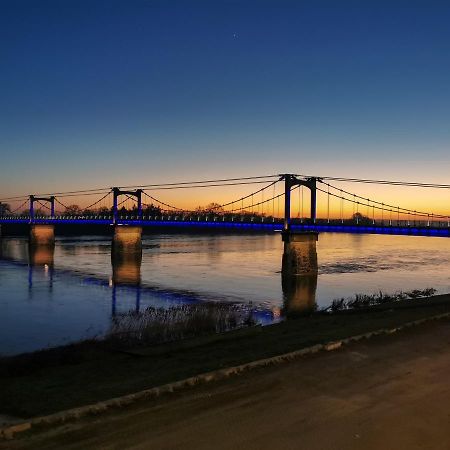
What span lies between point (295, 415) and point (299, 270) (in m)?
45.6

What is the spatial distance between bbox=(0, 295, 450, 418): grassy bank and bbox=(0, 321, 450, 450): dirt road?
0.78 m

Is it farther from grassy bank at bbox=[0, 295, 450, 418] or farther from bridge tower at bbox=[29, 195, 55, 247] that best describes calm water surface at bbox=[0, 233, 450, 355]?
bridge tower at bbox=[29, 195, 55, 247]

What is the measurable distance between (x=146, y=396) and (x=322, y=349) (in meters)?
5.18

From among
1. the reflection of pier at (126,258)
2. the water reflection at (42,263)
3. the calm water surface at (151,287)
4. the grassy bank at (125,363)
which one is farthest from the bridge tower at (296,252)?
the grassy bank at (125,363)

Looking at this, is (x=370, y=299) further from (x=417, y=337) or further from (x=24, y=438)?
(x=24, y=438)

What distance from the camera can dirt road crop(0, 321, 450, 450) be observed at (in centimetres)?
727

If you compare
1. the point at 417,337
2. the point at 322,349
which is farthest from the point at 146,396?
the point at 417,337

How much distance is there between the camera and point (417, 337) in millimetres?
14703

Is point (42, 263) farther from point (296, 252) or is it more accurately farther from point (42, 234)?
point (42, 234)

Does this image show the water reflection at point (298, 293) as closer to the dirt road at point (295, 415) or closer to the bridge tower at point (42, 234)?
the dirt road at point (295, 415)

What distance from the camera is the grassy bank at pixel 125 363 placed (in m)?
9.34

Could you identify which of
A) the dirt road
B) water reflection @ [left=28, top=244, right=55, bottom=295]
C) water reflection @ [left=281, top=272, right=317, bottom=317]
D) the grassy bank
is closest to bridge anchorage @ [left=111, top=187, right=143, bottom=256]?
water reflection @ [left=28, top=244, right=55, bottom=295]

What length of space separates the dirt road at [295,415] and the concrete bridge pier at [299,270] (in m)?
24.3

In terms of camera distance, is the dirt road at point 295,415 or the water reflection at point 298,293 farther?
the water reflection at point 298,293
